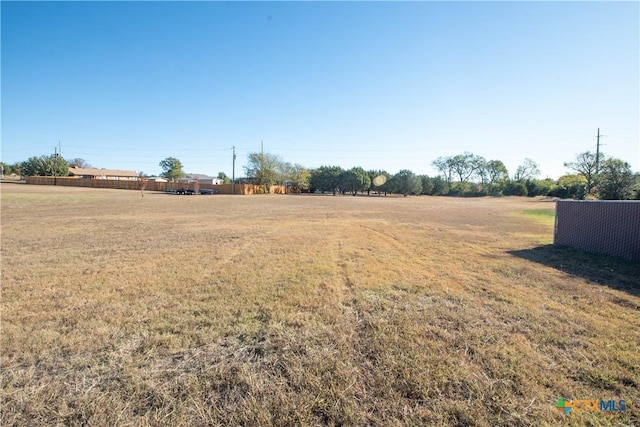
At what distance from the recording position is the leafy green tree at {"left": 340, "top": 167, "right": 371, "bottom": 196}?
241ft

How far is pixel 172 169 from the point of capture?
3974 inches

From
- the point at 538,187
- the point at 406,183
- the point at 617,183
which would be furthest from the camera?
the point at 406,183

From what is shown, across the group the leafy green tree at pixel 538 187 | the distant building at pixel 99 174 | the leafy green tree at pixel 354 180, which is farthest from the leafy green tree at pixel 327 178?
the distant building at pixel 99 174

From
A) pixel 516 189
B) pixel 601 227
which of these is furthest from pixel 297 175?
pixel 601 227

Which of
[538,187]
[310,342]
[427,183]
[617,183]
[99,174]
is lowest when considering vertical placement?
[310,342]

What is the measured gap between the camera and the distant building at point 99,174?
8625cm

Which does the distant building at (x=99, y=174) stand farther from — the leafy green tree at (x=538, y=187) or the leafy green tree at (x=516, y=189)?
the leafy green tree at (x=538, y=187)

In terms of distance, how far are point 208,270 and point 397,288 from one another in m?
3.92

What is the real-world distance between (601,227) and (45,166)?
100171mm

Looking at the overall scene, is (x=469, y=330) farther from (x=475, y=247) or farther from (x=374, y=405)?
(x=475, y=247)

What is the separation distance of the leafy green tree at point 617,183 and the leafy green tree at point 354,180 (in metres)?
49.0

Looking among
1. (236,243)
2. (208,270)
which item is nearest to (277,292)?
(208,270)

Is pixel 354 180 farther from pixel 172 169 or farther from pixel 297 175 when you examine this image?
pixel 172 169

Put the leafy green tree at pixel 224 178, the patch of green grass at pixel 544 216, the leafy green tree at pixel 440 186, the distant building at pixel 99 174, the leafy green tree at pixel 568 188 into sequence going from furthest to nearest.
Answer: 1. the leafy green tree at pixel 224 178
2. the distant building at pixel 99 174
3. the leafy green tree at pixel 440 186
4. the leafy green tree at pixel 568 188
5. the patch of green grass at pixel 544 216
